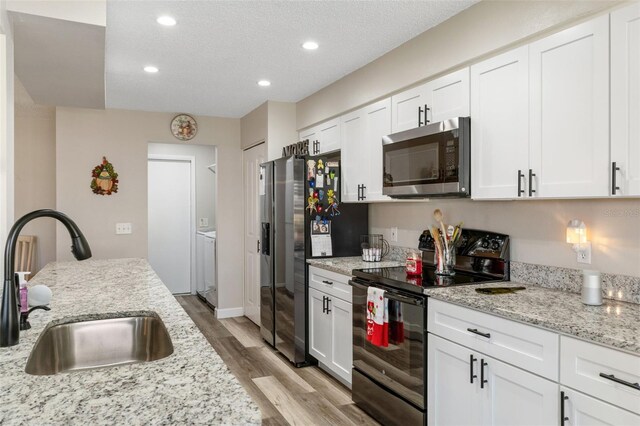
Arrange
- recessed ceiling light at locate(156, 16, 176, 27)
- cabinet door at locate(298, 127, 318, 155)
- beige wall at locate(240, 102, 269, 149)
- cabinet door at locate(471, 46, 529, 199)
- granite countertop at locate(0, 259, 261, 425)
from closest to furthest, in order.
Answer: granite countertop at locate(0, 259, 261, 425), cabinet door at locate(471, 46, 529, 199), recessed ceiling light at locate(156, 16, 176, 27), cabinet door at locate(298, 127, 318, 155), beige wall at locate(240, 102, 269, 149)

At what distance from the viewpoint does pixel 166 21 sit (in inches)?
105

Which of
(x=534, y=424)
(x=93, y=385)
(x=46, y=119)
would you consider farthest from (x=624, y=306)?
(x=46, y=119)

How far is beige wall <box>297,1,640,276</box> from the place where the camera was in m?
2.03

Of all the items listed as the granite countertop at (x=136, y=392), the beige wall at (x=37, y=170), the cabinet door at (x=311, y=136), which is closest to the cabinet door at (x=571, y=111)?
the granite countertop at (x=136, y=392)

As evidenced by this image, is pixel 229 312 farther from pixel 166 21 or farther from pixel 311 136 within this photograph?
pixel 166 21

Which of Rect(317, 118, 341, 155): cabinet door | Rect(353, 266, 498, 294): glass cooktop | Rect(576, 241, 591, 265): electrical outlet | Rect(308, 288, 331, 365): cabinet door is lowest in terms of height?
Rect(308, 288, 331, 365): cabinet door

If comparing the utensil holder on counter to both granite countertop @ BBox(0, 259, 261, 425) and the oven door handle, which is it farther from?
granite countertop @ BBox(0, 259, 261, 425)

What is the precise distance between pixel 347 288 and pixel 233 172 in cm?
288

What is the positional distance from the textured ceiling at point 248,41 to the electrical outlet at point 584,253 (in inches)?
55.9

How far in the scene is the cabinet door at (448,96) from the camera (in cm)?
254

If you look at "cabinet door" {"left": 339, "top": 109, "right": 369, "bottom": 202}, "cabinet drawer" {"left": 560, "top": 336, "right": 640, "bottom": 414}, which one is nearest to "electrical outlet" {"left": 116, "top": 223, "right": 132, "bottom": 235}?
"cabinet door" {"left": 339, "top": 109, "right": 369, "bottom": 202}

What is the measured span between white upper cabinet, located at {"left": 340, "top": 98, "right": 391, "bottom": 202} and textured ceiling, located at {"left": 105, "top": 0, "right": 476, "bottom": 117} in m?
0.41

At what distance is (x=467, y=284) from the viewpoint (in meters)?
2.45

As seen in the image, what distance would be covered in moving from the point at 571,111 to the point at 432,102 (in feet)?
3.10
